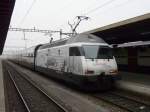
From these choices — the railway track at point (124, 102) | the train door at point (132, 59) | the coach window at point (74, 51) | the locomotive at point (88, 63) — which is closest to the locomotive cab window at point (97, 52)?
the locomotive at point (88, 63)

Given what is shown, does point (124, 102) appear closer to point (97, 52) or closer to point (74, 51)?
point (97, 52)

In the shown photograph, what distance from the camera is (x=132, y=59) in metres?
22.3

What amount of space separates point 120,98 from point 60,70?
5287 mm

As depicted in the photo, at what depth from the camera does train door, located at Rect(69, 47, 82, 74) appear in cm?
1373

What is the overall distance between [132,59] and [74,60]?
9262 millimetres

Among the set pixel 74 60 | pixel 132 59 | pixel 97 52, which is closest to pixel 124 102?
pixel 97 52

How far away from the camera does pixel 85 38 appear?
48.2 ft

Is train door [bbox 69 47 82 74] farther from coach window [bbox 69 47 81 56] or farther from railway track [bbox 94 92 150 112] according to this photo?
railway track [bbox 94 92 150 112]

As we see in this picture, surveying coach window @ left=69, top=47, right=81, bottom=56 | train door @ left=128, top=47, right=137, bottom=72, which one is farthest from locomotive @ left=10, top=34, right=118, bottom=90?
train door @ left=128, top=47, right=137, bottom=72

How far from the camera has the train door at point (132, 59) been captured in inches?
858

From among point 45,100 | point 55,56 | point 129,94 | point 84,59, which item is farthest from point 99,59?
point 55,56

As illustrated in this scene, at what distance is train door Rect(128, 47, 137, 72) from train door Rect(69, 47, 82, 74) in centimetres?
845

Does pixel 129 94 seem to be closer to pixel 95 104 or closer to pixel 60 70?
pixel 95 104

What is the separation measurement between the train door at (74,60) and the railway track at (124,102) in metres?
1.66
